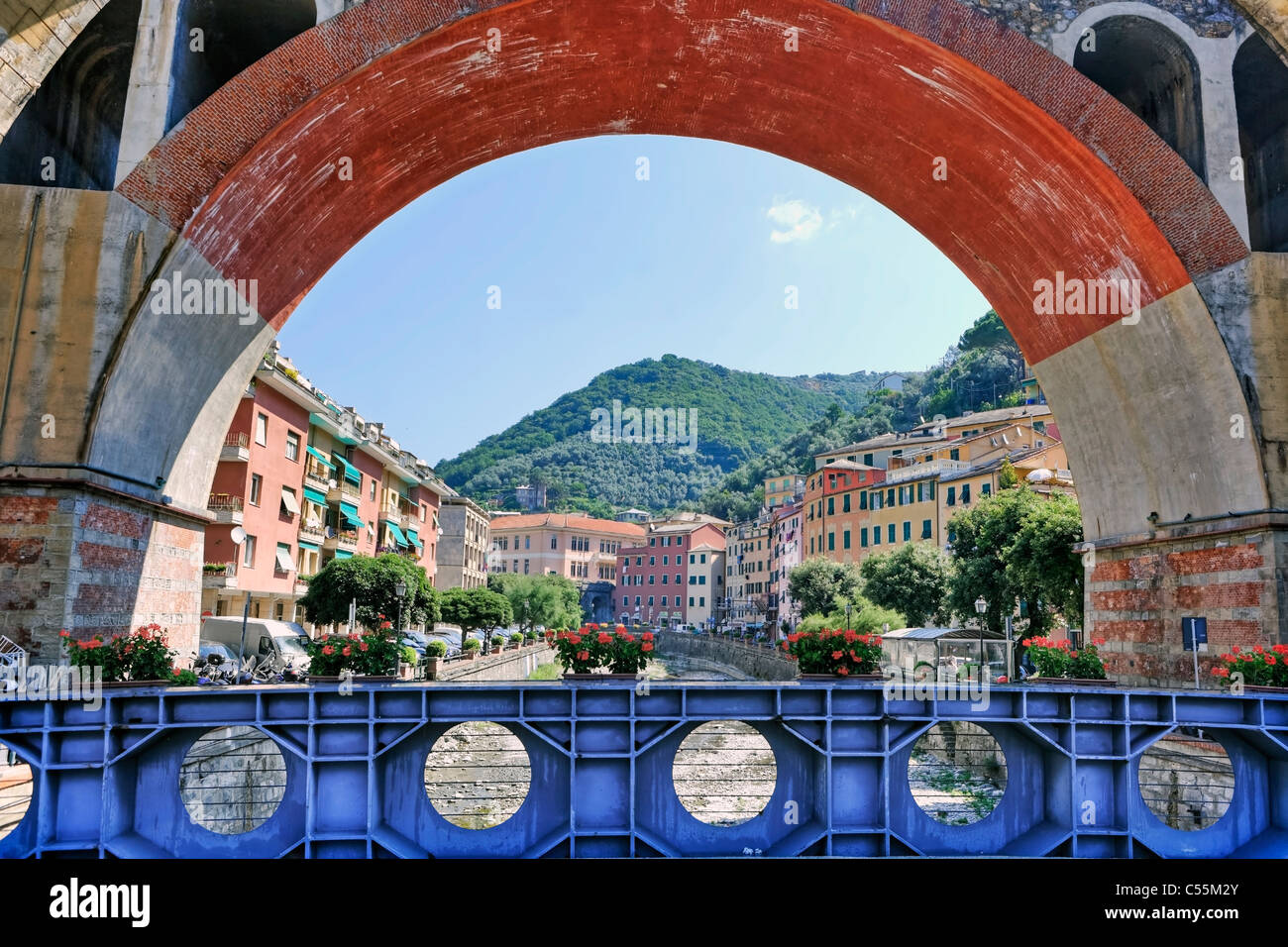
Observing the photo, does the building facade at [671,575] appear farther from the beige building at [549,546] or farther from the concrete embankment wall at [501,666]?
the concrete embankment wall at [501,666]

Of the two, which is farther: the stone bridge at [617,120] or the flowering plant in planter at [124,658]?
the stone bridge at [617,120]

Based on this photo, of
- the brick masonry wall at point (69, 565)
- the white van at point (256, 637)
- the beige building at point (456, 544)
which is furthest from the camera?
the beige building at point (456, 544)

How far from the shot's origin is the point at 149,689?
11070 millimetres

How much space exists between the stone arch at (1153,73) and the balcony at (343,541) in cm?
3346

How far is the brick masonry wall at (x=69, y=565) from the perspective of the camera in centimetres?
1350

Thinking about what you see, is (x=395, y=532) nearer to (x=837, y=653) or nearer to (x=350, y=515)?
(x=350, y=515)

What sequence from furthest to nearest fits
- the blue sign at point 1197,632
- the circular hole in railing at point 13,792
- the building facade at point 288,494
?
the building facade at point 288,494, the blue sign at point 1197,632, the circular hole in railing at point 13,792

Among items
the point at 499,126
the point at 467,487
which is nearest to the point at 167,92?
the point at 499,126

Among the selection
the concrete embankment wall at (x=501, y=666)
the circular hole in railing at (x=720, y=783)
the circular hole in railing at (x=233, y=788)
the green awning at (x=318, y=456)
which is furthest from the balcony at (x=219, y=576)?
the circular hole in railing at (x=720, y=783)

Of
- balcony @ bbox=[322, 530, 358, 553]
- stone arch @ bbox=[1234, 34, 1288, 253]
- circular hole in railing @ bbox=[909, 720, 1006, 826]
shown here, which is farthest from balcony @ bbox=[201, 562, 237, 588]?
stone arch @ bbox=[1234, 34, 1288, 253]

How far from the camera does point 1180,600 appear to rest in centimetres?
1659

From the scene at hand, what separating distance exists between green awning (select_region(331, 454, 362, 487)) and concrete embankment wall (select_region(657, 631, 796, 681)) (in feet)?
71.2

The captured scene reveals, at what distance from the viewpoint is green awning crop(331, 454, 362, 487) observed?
42406 mm

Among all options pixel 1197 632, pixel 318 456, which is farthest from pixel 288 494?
pixel 1197 632
